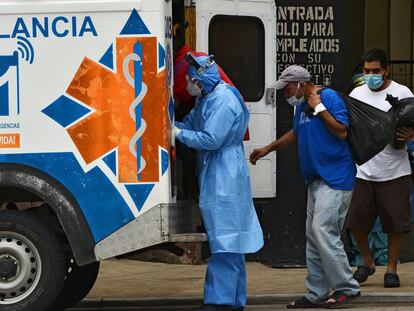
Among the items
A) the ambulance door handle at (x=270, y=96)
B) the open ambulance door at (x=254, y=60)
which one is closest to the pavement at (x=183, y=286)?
the open ambulance door at (x=254, y=60)

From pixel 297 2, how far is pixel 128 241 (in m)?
4.13

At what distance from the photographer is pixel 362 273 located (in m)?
10.7

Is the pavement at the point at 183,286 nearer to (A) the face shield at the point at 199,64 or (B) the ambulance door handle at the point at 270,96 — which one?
(B) the ambulance door handle at the point at 270,96

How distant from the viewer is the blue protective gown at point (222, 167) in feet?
29.7

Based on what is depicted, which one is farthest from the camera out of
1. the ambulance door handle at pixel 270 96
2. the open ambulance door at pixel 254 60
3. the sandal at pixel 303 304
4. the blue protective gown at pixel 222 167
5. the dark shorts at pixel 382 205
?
the ambulance door handle at pixel 270 96

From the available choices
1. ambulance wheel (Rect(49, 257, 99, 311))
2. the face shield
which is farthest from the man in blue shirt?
ambulance wheel (Rect(49, 257, 99, 311))

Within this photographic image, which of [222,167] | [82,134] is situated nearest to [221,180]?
[222,167]

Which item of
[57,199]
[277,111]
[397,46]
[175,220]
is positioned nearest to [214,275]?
[175,220]

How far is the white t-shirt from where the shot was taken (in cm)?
1060

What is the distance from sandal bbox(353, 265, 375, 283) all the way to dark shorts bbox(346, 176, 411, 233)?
0.31m

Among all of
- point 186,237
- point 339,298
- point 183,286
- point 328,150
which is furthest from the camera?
point 183,286

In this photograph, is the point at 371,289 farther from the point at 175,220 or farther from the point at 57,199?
the point at 57,199

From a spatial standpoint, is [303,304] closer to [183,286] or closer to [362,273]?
[362,273]

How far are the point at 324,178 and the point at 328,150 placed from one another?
214 mm
